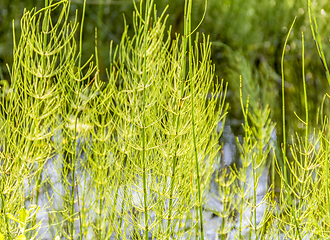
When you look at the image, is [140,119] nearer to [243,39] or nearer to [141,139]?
[141,139]

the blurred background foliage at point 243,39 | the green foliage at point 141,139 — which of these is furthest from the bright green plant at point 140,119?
the blurred background foliage at point 243,39

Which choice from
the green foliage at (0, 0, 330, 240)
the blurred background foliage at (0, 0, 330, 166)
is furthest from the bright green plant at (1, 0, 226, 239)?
the blurred background foliage at (0, 0, 330, 166)

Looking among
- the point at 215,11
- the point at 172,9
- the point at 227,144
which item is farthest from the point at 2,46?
the point at 227,144

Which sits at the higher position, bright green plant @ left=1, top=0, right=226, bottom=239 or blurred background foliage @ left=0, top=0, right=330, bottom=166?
blurred background foliage @ left=0, top=0, right=330, bottom=166

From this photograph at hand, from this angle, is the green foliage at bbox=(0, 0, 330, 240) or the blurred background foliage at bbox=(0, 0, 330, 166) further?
the blurred background foliage at bbox=(0, 0, 330, 166)

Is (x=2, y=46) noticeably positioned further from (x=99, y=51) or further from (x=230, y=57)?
(x=230, y=57)

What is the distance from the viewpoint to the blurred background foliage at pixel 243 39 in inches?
45.6

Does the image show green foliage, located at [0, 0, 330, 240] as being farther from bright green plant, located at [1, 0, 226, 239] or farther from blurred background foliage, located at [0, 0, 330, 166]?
blurred background foliage, located at [0, 0, 330, 166]

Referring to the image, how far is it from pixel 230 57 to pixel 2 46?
0.92 meters

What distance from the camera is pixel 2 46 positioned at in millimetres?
1182

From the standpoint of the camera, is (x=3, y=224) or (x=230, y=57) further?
(x=230, y=57)

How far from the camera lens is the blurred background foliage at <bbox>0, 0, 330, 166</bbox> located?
45.6 inches

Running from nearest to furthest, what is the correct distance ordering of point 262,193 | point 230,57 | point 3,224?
point 3,224 → point 262,193 → point 230,57

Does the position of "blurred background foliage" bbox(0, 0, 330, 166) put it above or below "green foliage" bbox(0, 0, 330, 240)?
above
